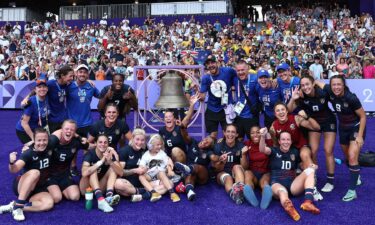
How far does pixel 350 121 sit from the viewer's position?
207 inches

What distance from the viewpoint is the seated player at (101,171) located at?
4922 millimetres

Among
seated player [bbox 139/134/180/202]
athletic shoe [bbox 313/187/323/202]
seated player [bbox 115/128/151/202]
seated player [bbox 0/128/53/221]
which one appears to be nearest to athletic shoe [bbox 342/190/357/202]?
athletic shoe [bbox 313/187/323/202]

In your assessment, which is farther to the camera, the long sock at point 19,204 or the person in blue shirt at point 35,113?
the person in blue shirt at point 35,113

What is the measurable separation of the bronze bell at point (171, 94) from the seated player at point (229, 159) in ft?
2.96

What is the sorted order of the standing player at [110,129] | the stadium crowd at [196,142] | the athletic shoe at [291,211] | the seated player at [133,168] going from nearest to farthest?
the athletic shoe at [291,211]
the stadium crowd at [196,142]
the seated player at [133,168]
the standing player at [110,129]

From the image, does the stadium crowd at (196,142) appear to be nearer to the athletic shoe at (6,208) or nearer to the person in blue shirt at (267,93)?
the person in blue shirt at (267,93)

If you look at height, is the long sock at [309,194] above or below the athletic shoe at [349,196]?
above

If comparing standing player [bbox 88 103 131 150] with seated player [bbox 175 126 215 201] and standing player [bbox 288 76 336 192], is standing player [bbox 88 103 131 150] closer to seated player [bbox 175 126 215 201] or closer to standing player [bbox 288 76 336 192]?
seated player [bbox 175 126 215 201]

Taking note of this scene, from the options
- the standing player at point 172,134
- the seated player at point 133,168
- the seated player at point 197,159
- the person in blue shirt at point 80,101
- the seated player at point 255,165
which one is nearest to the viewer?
the seated player at point 133,168

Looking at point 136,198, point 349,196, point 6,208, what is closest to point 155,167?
point 136,198

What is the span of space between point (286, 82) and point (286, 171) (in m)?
1.60

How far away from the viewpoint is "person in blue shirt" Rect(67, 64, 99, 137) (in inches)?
246

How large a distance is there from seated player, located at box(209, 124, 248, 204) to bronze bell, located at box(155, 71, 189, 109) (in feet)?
2.96

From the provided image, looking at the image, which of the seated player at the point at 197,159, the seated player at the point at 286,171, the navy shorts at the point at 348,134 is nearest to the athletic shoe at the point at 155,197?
the seated player at the point at 197,159
